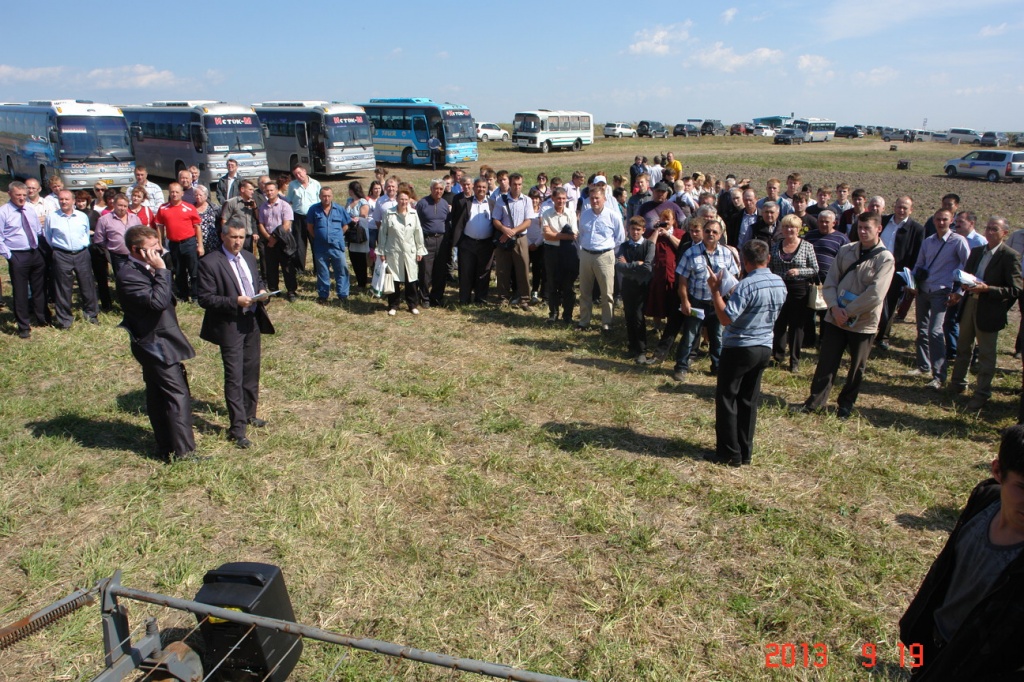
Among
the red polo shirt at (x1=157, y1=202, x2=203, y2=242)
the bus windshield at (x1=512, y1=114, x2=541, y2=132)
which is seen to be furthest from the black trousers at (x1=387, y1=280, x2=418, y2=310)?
the bus windshield at (x1=512, y1=114, x2=541, y2=132)

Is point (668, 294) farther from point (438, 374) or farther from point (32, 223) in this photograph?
point (32, 223)

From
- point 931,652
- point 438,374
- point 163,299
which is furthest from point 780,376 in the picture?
point 163,299

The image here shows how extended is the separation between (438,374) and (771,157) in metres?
39.6

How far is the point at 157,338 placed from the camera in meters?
5.06

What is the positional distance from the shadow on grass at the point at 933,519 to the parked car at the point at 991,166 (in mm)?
34421

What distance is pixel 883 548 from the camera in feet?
14.5

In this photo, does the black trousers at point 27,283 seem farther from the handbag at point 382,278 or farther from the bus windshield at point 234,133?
the bus windshield at point 234,133

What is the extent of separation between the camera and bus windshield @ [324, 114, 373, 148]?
26281 mm

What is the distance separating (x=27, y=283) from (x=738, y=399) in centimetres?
861

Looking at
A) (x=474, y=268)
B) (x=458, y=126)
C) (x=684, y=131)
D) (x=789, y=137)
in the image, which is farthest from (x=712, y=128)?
(x=474, y=268)

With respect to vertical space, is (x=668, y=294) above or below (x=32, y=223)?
below

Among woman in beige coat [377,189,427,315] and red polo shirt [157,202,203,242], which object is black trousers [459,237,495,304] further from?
red polo shirt [157,202,203,242]

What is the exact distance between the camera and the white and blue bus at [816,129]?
2405 inches

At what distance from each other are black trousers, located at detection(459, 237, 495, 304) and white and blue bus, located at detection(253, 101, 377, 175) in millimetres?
18088
